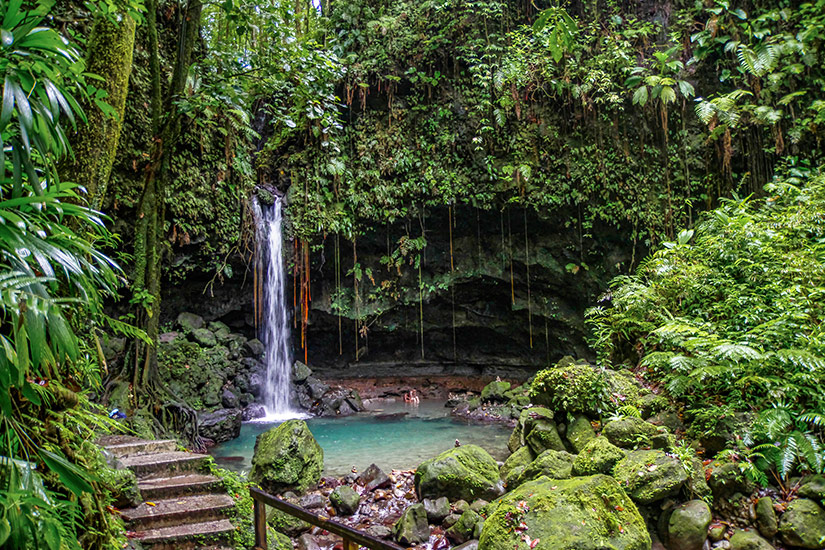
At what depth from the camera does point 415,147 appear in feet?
38.9

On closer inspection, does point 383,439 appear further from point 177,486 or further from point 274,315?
point 177,486

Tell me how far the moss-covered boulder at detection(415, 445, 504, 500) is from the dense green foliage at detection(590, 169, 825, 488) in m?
2.14

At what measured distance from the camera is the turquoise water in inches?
282

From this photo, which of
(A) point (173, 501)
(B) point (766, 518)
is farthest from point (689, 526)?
(A) point (173, 501)

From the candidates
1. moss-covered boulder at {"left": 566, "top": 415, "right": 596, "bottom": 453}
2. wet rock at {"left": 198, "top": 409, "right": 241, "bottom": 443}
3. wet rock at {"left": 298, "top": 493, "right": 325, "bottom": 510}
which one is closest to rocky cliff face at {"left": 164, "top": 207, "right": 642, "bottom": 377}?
wet rock at {"left": 198, "top": 409, "right": 241, "bottom": 443}

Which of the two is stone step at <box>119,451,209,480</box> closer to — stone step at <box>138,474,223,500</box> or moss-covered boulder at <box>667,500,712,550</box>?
stone step at <box>138,474,223,500</box>

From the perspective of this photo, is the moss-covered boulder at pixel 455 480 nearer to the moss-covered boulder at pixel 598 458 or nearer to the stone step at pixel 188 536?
the moss-covered boulder at pixel 598 458

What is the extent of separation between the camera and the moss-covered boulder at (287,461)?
5.65 metres

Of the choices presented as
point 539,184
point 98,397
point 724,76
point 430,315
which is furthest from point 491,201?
point 98,397

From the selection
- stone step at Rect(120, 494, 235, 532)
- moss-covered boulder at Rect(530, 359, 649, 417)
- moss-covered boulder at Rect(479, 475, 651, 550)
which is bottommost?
moss-covered boulder at Rect(479, 475, 651, 550)

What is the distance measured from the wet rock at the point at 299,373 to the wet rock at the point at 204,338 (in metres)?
2.02

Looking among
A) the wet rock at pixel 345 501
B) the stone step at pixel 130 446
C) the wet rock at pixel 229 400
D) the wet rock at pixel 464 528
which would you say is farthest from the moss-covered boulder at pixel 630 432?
the wet rock at pixel 229 400

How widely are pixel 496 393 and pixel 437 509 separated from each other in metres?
6.43

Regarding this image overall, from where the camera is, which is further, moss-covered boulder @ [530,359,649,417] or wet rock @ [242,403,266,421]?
wet rock @ [242,403,266,421]
